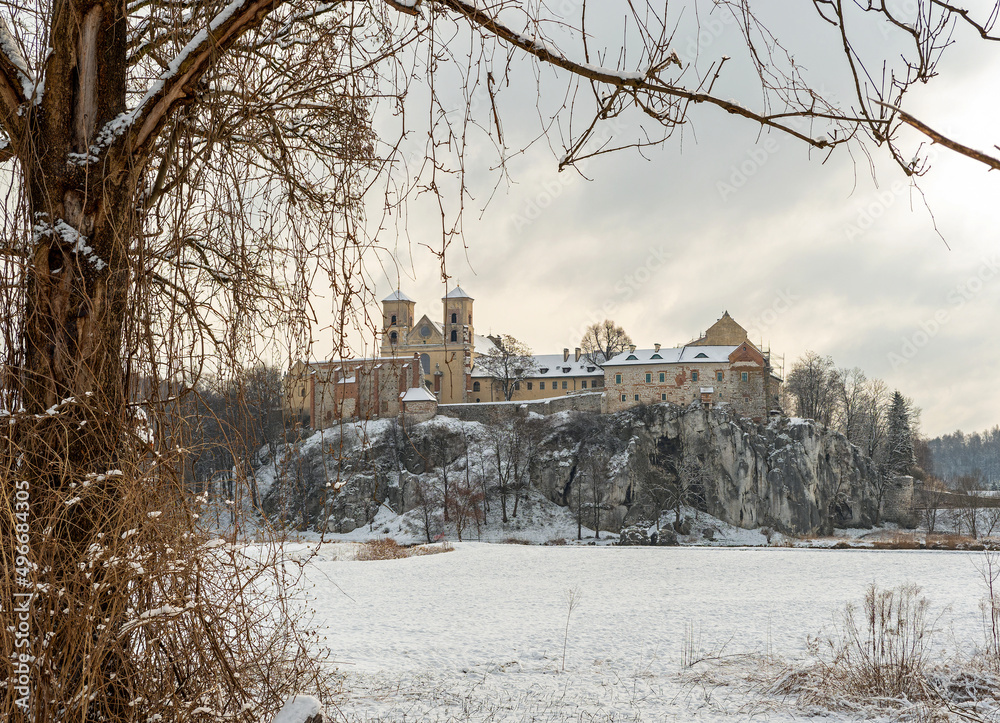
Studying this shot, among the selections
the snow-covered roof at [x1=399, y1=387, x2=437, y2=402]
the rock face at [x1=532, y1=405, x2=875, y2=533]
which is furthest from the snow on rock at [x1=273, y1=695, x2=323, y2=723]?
the snow-covered roof at [x1=399, y1=387, x2=437, y2=402]

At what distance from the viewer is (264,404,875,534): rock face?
36438mm

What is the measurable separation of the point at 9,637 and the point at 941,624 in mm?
11719

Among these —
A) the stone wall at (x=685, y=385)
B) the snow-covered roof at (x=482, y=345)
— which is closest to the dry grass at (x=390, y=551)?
the stone wall at (x=685, y=385)

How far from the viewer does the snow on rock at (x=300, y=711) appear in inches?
92.4

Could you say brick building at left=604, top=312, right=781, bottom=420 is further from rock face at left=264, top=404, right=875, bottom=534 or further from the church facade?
rock face at left=264, top=404, right=875, bottom=534

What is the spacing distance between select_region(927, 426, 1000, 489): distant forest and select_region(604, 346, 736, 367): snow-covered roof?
151 feet

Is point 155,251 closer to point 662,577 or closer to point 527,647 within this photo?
point 527,647

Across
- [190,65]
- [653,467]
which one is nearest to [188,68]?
[190,65]

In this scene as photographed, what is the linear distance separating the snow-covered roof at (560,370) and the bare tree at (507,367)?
0.91ft

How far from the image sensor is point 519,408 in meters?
42.9

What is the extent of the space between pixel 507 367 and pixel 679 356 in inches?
468

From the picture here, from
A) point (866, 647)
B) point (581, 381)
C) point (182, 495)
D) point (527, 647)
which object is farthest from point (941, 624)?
point (581, 381)

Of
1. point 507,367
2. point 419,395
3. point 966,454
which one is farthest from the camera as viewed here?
point 966,454

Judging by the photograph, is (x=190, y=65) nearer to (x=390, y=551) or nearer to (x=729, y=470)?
(x=390, y=551)
